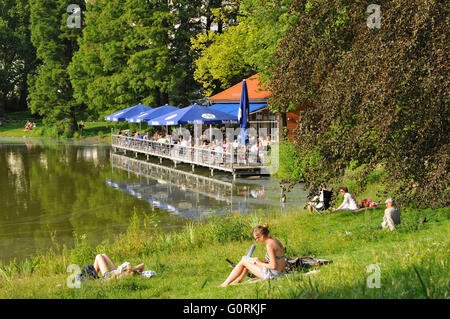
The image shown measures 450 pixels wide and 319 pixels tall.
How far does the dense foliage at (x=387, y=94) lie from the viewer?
10350 mm

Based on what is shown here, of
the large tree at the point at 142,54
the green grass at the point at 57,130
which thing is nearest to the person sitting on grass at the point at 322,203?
the large tree at the point at 142,54

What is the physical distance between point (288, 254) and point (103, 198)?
39.3ft

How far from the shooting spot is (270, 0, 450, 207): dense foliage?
1035 centimetres

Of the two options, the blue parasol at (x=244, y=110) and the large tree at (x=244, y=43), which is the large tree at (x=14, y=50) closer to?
the large tree at (x=244, y=43)

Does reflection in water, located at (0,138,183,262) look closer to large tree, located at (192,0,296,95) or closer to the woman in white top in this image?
the woman in white top

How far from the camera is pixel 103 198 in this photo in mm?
21281

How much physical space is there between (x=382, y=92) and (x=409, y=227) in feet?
12.3

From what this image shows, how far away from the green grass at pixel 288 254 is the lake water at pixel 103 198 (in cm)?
161

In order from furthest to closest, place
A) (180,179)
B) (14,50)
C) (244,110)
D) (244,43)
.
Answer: (14,50)
(244,43)
(244,110)
(180,179)

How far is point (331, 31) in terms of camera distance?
13570mm

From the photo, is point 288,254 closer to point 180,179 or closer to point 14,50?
point 180,179

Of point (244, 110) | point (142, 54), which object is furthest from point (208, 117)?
point (142, 54)

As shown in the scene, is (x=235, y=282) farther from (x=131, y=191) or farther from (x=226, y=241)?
(x=131, y=191)
